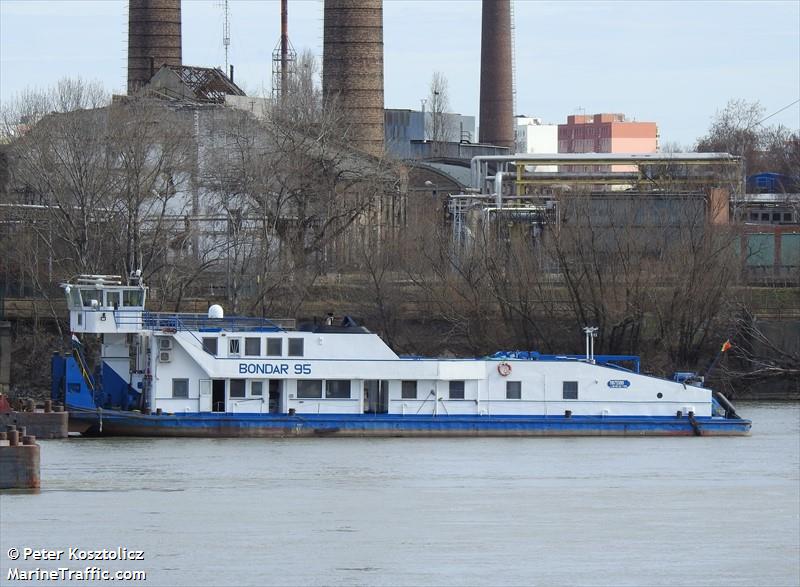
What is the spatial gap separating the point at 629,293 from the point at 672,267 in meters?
1.78

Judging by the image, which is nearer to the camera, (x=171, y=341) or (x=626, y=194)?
(x=171, y=341)

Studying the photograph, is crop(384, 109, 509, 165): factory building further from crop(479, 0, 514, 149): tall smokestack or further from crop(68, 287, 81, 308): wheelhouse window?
crop(68, 287, 81, 308): wheelhouse window

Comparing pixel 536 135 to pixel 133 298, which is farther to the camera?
pixel 536 135

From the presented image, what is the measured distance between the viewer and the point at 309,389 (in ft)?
131

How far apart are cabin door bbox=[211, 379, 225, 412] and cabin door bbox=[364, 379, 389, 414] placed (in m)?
3.46

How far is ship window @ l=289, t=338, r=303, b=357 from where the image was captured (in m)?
39.5

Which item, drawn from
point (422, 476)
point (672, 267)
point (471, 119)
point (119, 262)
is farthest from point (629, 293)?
point (471, 119)

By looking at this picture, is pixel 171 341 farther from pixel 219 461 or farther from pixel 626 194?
pixel 626 194

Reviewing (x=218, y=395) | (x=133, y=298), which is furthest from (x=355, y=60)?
(x=218, y=395)

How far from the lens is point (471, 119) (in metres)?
125

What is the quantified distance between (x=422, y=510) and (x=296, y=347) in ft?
32.9

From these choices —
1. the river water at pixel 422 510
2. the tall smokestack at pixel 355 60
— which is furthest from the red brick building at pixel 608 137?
the river water at pixel 422 510

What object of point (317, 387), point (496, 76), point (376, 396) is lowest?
point (376, 396)

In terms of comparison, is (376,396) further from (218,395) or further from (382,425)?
(218,395)
